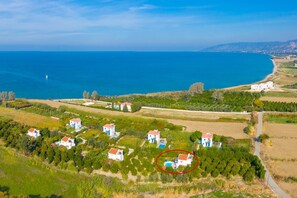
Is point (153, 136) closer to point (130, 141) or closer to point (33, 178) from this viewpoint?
point (130, 141)

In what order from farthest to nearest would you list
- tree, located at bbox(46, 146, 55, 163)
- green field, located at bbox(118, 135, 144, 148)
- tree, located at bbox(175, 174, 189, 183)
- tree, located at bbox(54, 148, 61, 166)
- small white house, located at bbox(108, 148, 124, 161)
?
green field, located at bbox(118, 135, 144, 148) → small white house, located at bbox(108, 148, 124, 161) → tree, located at bbox(46, 146, 55, 163) → tree, located at bbox(54, 148, 61, 166) → tree, located at bbox(175, 174, 189, 183)

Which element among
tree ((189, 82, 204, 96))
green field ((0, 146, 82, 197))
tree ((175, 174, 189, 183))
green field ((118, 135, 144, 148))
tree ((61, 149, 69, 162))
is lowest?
green field ((0, 146, 82, 197))

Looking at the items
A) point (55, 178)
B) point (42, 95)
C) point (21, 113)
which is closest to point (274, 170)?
point (55, 178)

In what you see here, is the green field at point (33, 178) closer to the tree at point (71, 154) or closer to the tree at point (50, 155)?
the tree at point (50, 155)

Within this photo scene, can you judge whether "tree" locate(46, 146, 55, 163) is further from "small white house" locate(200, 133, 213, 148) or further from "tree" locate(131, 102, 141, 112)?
"tree" locate(131, 102, 141, 112)

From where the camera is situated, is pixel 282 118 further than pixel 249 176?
Yes

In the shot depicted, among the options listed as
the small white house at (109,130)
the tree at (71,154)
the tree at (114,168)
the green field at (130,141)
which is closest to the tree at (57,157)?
the tree at (71,154)

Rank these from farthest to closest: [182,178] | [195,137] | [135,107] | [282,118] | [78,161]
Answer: [135,107]
[282,118]
[195,137]
[78,161]
[182,178]

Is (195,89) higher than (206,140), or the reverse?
(195,89)

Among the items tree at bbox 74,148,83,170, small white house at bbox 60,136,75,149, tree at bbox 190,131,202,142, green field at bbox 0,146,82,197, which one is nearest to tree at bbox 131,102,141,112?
tree at bbox 190,131,202,142

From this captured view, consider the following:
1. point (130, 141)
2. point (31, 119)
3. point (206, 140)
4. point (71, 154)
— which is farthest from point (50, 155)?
point (206, 140)

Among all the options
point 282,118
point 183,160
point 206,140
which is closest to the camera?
point 183,160
